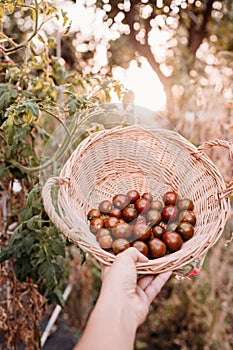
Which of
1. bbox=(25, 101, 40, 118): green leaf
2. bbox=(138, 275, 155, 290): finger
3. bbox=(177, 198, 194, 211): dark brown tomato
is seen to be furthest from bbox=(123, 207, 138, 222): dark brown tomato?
bbox=(25, 101, 40, 118): green leaf

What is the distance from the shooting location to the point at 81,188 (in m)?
1.18

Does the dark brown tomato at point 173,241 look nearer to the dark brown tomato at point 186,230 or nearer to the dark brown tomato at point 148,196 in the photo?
the dark brown tomato at point 186,230

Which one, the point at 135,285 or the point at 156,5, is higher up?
the point at 156,5

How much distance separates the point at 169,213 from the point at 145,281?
22 centimetres

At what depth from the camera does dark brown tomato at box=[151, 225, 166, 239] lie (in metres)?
1.15

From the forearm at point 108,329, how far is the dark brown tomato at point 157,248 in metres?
0.20

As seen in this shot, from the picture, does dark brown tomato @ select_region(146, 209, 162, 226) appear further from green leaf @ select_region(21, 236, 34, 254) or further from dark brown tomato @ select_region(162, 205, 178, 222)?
green leaf @ select_region(21, 236, 34, 254)

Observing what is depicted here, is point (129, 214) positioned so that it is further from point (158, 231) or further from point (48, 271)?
point (48, 271)

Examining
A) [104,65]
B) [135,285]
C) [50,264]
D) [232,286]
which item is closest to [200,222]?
[135,285]

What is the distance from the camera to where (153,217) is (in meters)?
1.20

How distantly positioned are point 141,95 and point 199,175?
0.61 m

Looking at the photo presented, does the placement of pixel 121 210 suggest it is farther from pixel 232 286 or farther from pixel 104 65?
pixel 104 65

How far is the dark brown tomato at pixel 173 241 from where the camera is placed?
1.08 meters

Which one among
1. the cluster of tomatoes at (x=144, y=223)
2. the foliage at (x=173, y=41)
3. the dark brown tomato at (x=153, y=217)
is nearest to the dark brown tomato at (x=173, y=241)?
the cluster of tomatoes at (x=144, y=223)
